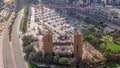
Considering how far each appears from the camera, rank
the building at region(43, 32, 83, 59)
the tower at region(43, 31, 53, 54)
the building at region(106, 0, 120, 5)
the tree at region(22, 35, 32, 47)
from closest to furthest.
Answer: the building at region(43, 32, 83, 59)
the tower at region(43, 31, 53, 54)
the tree at region(22, 35, 32, 47)
the building at region(106, 0, 120, 5)

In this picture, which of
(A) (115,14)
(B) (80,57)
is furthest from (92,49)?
(A) (115,14)

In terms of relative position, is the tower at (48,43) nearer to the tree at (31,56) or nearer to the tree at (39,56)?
the tree at (39,56)

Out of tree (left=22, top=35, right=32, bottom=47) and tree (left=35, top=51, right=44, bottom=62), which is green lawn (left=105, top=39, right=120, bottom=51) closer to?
tree (left=35, top=51, right=44, bottom=62)

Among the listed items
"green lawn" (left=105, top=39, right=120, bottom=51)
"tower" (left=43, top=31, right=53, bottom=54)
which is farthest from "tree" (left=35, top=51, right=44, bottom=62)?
"green lawn" (left=105, top=39, right=120, bottom=51)

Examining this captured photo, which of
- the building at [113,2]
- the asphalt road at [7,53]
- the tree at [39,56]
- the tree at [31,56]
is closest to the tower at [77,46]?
the tree at [39,56]

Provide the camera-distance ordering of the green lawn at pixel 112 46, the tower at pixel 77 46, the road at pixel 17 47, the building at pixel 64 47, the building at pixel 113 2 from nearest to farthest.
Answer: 1. the tower at pixel 77 46
2. the building at pixel 64 47
3. the road at pixel 17 47
4. the green lawn at pixel 112 46
5. the building at pixel 113 2

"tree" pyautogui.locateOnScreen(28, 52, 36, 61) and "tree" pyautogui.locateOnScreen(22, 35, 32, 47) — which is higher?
"tree" pyautogui.locateOnScreen(22, 35, 32, 47)

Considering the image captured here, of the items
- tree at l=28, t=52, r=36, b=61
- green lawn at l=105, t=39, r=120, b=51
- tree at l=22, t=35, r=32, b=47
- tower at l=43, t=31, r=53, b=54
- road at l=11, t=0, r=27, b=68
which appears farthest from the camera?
tree at l=22, t=35, r=32, b=47

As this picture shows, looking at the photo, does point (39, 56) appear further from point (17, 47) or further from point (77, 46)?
point (17, 47)

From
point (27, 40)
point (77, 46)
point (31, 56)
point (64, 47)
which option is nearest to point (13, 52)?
point (27, 40)

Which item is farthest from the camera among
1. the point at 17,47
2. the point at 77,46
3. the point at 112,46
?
the point at 17,47

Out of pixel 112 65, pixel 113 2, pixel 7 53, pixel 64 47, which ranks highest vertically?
pixel 113 2
